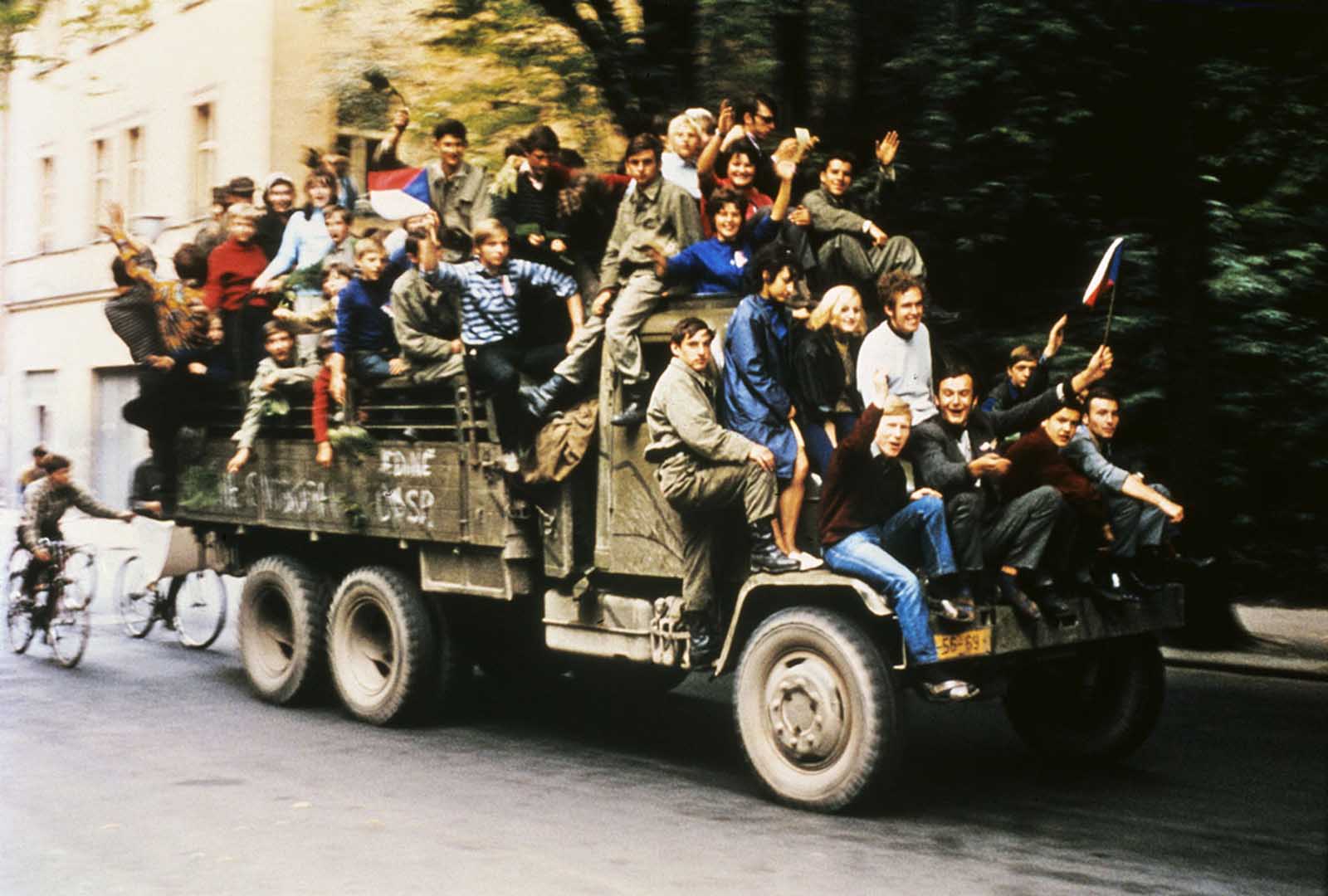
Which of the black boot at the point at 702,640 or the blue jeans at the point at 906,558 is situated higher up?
the blue jeans at the point at 906,558

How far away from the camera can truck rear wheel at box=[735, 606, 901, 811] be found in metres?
7.70

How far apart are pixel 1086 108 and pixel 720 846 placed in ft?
30.2

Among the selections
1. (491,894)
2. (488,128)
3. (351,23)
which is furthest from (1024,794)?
(351,23)

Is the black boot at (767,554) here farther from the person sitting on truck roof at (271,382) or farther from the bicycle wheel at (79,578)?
the bicycle wheel at (79,578)

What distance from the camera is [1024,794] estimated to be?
28.3 ft

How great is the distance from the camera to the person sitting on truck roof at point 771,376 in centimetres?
841

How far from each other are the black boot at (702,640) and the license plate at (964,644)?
1.33 metres

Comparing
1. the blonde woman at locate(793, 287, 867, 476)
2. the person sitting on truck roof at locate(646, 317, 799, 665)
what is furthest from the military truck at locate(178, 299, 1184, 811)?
A: the blonde woman at locate(793, 287, 867, 476)

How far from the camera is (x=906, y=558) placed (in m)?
8.05

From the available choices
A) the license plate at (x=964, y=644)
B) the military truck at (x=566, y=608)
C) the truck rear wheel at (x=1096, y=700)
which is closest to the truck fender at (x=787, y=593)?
the military truck at (x=566, y=608)

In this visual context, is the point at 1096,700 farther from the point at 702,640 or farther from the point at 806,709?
the point at 702,640

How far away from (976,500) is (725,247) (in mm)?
1906

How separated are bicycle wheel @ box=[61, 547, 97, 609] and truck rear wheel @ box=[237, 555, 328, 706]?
2273 mm

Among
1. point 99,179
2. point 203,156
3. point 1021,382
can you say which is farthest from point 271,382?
point 99,179
